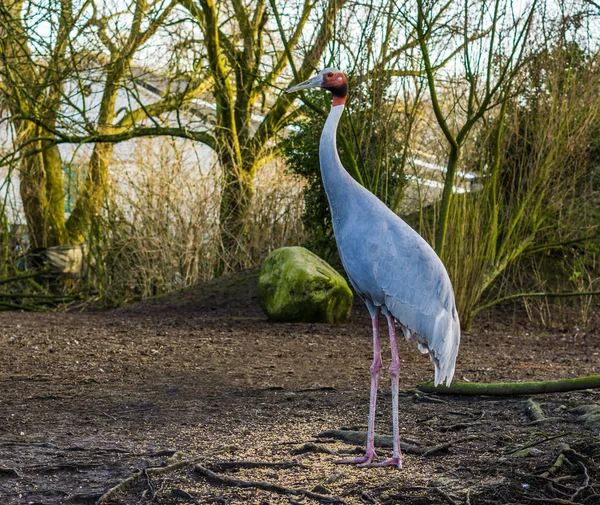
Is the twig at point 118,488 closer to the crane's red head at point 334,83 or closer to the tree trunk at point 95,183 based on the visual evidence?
the crane's red head at point 334,83

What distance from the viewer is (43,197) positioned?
15.2 metres

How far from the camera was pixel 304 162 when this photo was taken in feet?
39.5

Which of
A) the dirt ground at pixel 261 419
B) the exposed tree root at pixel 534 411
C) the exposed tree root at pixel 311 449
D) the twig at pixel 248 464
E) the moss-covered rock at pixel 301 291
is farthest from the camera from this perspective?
the moss-covered rock at pixel 301 291

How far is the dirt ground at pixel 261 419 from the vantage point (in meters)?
3.92

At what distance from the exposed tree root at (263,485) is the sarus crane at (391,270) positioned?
787 millimetres

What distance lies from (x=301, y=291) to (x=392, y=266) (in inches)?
209

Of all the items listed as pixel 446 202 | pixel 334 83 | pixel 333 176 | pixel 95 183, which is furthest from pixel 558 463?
pixel 95 183

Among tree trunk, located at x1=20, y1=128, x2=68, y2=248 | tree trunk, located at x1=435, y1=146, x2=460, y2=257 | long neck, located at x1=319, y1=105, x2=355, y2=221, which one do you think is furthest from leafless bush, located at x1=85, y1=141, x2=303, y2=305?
long neck, located at x1=319, y1=105, x2=355, y2=221

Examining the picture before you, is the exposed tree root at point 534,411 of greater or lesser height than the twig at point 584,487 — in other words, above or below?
above

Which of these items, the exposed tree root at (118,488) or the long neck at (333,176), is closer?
the exposed tree root at (118,488)

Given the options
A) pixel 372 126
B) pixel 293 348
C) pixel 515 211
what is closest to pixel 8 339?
pixel 293 348

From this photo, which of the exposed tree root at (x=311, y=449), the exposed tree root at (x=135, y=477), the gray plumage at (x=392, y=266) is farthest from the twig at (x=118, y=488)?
the gray plumage at (x=392, y=266)

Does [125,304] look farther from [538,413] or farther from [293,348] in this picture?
[538,413]

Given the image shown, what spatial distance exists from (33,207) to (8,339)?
740 cm
